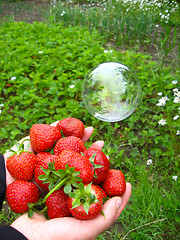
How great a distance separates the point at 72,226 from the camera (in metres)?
1.17

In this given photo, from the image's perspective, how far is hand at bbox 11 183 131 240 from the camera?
3.78ft

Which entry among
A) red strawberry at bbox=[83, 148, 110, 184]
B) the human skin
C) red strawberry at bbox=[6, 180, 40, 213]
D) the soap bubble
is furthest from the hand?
the soap bubble

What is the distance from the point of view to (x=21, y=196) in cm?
138

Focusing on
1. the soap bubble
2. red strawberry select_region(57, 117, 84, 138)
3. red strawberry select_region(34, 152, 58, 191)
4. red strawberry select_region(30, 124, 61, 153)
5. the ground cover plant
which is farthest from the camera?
the soap bubble

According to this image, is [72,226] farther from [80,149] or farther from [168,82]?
[168,82]

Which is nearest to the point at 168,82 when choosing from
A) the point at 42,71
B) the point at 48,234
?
the point at 42,71

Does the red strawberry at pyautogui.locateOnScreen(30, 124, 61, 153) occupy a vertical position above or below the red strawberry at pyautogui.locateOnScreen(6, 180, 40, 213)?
above

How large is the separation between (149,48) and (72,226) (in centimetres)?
406

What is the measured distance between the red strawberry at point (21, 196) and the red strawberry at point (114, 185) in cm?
47

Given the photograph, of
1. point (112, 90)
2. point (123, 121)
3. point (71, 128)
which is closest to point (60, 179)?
point (71, 128)

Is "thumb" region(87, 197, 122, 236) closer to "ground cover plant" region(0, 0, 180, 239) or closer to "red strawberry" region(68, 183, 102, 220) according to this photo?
"red strawberry" region(68, 183, 102, 220)

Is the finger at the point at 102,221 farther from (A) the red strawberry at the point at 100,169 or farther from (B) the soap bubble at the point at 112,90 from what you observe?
(B) the soap bubble at the point at 112,90

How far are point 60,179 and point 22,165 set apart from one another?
1.20 ft

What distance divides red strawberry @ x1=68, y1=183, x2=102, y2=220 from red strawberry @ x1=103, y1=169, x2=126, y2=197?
30 centimetres
